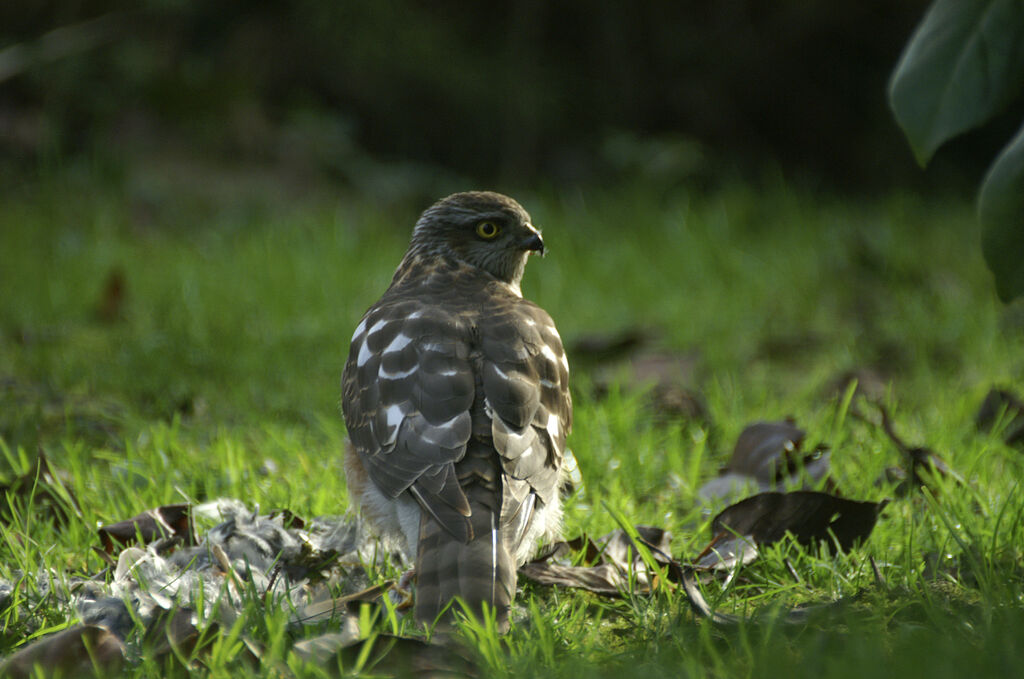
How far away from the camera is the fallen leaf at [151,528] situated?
3236 millimetres

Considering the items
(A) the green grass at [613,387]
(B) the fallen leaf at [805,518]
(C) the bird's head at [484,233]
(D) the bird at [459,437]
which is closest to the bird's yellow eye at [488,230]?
(C) the bird's head at [484,233]

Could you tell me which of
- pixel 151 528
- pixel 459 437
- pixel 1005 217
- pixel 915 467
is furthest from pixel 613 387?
pixel 151 528

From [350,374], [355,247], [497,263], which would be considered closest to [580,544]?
[350,374]

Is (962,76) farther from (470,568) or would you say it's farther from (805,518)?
(470,568)

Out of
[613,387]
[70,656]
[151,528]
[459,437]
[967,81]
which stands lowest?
[613,387]

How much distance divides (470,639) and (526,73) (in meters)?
7.20

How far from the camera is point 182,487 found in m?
3.77

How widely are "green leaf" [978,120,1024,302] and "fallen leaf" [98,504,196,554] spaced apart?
2445mm

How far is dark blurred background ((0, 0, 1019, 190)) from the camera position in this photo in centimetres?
867

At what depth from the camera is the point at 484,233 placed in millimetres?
4059

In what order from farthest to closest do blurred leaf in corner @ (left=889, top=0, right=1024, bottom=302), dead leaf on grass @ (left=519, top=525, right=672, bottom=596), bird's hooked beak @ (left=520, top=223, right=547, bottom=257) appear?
bird's hooked beak @ (left=520, top=223, right=547, bottom=257) < blurred leaf in corner @ (left=889, top=0, right=1024, bottom=302) < dead leaf on grass @ (left=519, top=525, right=672, bottom=596)

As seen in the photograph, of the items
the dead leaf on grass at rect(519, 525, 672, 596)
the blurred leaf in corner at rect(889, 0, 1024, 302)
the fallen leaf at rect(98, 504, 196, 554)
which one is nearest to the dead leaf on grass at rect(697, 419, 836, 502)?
the dead leaf on grass at rect(519, 525, 672, 596)

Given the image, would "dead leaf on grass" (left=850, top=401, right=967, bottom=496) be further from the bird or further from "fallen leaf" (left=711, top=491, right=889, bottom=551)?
the bird

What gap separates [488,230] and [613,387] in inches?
36.3
